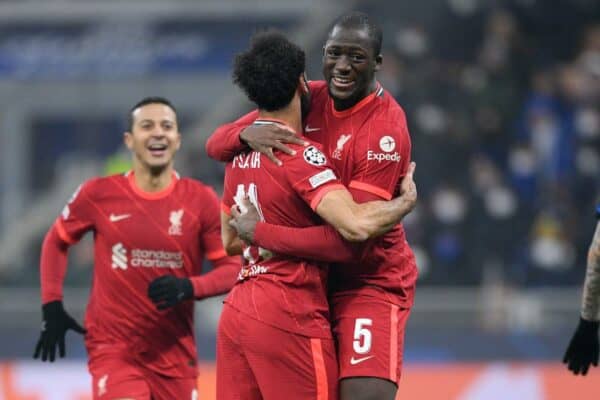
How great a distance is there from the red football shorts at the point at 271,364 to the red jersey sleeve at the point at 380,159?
63cm

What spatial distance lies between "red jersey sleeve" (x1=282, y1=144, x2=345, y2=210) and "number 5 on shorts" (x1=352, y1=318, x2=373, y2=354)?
0.57m

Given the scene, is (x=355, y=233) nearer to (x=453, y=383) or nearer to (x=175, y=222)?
(x=175, y=222)

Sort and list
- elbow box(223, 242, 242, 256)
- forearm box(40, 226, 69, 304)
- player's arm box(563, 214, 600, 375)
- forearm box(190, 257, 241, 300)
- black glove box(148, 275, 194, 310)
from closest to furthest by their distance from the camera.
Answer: player's arm box(563, 214, 600, 375)
elbow box(223, 242, 242, 256)
black glove box(148, 275, 194, 310)
forearm box(190, 257, 241, 300)
forearm box(40, 226, 69, 304)

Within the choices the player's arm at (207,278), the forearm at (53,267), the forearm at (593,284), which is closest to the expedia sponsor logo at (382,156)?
the forearm at (593,284)

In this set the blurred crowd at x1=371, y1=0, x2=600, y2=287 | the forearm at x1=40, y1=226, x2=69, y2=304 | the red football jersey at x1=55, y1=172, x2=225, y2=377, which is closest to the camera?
the red football jersey at x1=55, y1=172, x2=225, y2=377

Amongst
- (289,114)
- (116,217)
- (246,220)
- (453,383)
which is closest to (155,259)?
(116,217)

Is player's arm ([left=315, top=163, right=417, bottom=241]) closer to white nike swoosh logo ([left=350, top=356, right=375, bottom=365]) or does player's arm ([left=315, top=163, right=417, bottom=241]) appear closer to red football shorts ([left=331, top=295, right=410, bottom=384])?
red football shorts ([left=331, top=295, right=410, bottom=384])

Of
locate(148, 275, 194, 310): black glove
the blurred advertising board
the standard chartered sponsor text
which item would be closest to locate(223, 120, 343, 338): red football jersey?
locate(148, 275, 194, 310): black glove

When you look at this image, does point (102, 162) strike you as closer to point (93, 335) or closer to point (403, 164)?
point (93, 335)

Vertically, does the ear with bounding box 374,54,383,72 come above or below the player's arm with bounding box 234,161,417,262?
above

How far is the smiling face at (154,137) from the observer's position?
6.18m

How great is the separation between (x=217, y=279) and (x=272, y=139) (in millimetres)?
1497

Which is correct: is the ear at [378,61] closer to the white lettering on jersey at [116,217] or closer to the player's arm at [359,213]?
the player's arm at [359,213]

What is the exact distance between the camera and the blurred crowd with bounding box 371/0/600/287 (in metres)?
11.5
